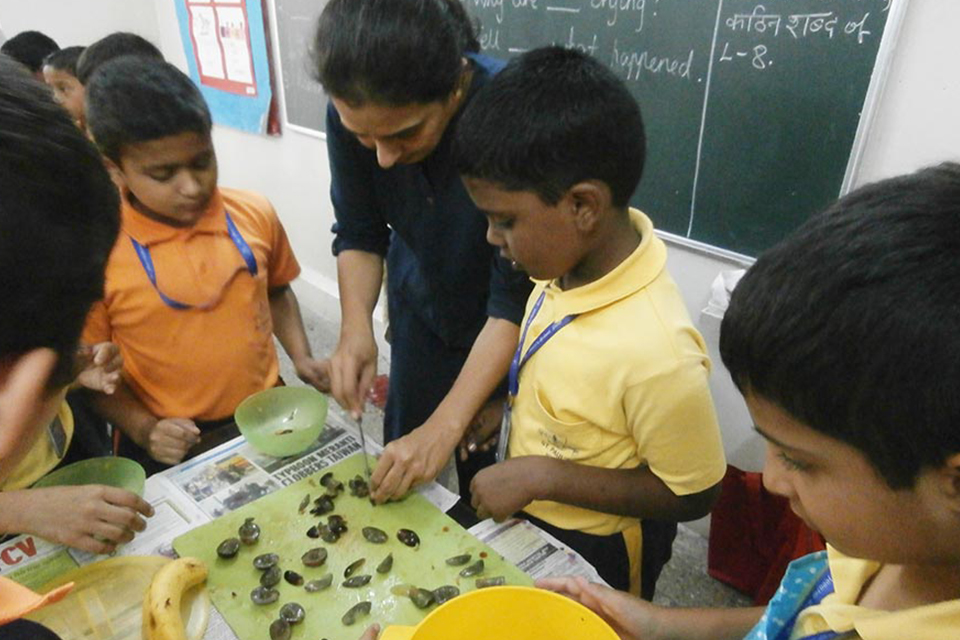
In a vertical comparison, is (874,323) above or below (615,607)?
above

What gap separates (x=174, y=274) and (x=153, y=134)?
0.25 metres

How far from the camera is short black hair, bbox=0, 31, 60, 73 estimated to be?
2.44 metres

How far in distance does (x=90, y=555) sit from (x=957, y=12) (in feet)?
5.41

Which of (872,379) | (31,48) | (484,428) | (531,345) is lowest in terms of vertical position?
(484,428)

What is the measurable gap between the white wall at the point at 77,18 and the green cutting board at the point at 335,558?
3.53 m

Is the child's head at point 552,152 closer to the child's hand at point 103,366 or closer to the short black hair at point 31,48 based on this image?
the child's hand at point 103,366

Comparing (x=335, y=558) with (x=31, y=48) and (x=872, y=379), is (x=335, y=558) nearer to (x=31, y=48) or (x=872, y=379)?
(x=872, y=379)

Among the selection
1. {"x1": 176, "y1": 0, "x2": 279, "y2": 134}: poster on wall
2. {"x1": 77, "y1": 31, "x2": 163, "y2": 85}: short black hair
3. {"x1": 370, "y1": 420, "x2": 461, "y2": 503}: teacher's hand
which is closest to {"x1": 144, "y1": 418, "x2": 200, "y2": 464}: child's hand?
{"x1": 370, "y1": 420, "x2": 461, "y2": 503}: teacher's hand

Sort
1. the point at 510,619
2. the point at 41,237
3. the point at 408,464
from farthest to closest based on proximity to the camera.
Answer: the point at 408,464 → the point at 510,619 → the point at 41,237

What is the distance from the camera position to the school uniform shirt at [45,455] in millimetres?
1034

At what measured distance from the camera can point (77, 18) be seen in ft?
11.2

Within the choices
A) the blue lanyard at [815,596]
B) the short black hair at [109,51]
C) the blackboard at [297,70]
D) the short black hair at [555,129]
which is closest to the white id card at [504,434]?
the short black hair at [555,129]

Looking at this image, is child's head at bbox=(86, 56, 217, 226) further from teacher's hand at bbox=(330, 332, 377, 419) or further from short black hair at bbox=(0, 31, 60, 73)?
short black hair at bbox=(0, 31, 60, 73)

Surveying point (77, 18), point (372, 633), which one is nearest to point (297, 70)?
point (77, 18)
